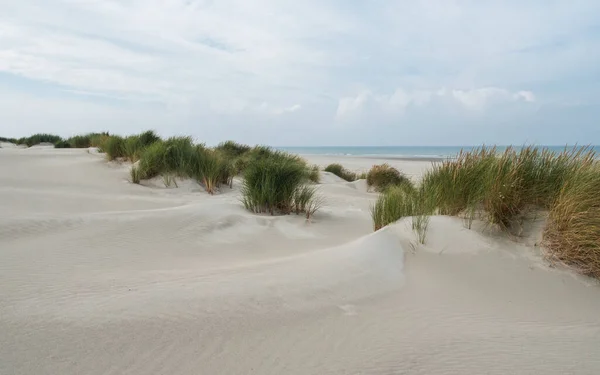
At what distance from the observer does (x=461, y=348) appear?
249 centimetres

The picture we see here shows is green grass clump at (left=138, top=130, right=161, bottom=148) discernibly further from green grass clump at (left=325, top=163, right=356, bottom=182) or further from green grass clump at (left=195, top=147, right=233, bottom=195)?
green grass clump at (left=325, top=163, right=356, bottom=182)

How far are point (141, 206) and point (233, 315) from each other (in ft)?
16.2

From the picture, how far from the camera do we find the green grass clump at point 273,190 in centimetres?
658

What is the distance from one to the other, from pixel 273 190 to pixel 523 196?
3.65 metres

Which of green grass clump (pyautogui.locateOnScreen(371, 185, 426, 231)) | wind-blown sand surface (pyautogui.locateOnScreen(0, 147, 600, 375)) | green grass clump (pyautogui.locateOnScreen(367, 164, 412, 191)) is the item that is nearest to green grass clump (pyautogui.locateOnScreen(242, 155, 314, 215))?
wind-blown sand surface (pyautogui.locateOnScreen(0, 147, 600, 375))

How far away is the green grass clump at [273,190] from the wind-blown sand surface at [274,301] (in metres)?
1.00

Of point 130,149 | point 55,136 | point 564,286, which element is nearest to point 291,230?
point 564,286

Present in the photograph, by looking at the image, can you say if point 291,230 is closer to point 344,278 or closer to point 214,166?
point 344,278

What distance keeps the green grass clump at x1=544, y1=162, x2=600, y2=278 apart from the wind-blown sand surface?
0.64 feet

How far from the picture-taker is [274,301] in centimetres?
302

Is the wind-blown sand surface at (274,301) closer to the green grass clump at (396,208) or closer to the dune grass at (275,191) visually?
the green grass clump at (396,208)

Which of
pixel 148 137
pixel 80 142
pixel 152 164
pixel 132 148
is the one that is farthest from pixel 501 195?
pixel 80 142

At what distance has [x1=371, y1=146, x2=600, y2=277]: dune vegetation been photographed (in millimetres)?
3743

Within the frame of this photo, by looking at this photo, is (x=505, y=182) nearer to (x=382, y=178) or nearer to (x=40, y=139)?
(x=382, y=178)
